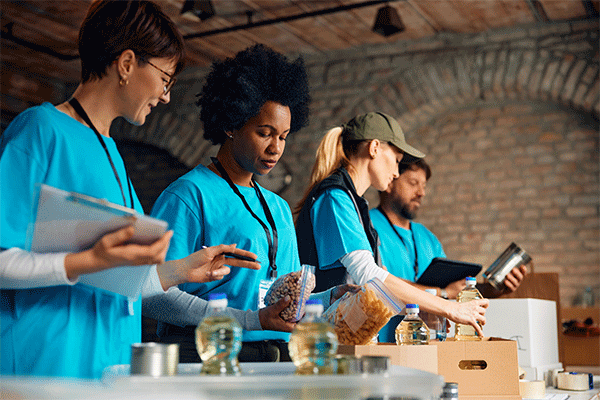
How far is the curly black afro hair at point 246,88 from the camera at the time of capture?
1790mm

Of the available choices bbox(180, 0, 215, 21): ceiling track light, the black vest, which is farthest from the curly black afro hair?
bbox(180, 0, 215, 21): ceiling track light

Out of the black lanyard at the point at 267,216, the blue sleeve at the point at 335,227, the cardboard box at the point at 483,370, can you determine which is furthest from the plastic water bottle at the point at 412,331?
the black lanyard at the point at 267,216

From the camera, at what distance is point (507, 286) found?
2.96 m

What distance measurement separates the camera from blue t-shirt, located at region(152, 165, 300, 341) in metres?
1.57

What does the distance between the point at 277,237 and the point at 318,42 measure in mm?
3627

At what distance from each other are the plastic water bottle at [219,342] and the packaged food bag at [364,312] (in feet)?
1.56

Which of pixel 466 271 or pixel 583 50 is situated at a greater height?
pixel 583 50

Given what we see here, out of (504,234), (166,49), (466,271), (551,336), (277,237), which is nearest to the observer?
(166,49)

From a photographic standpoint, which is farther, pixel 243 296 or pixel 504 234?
pixel 504 234

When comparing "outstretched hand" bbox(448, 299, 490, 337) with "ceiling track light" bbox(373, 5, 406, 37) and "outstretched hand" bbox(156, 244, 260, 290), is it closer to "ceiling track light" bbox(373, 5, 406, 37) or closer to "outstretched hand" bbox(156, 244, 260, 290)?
"outstretched hand" bbox(156, 244, 260, 290)

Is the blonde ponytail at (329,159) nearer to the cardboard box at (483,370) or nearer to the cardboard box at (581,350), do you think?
the cardboard box at (483,370)

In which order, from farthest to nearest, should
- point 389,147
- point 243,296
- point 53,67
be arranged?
point 53,67 → point 389,147 → point 243,296

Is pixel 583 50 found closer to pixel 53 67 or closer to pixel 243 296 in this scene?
pixel 243 296

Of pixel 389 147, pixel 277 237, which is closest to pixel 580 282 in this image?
pixel 389 147
